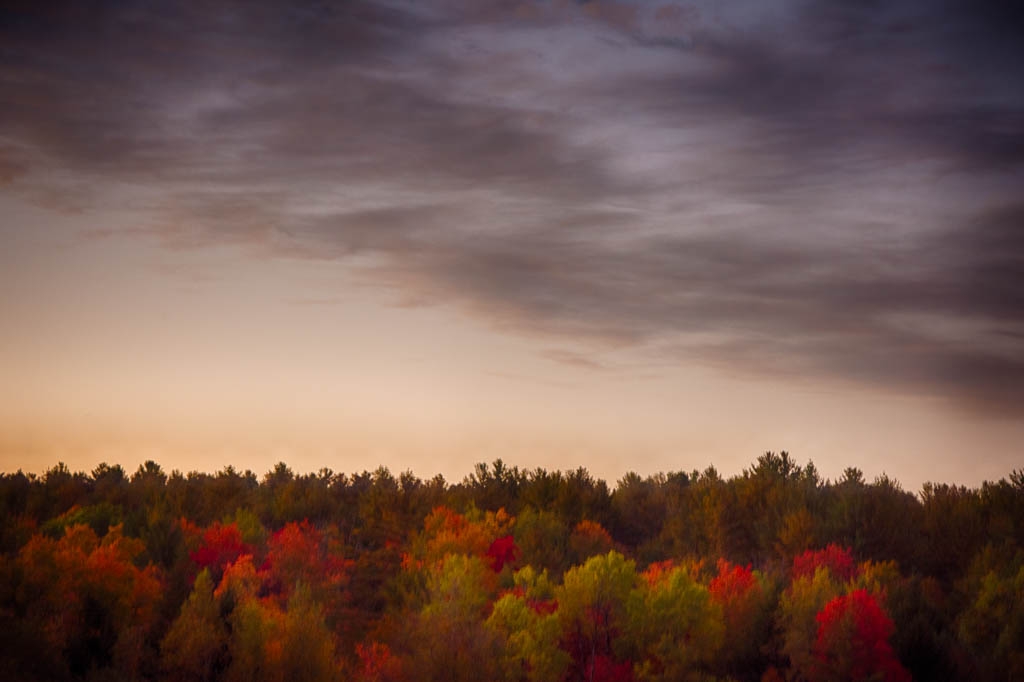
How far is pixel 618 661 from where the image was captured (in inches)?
1496

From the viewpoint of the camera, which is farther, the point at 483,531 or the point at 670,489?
the point at 670,489

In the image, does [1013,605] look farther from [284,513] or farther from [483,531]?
[284,513]

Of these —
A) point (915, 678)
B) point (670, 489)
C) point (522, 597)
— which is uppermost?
point (670, 489)

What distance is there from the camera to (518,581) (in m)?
45.6

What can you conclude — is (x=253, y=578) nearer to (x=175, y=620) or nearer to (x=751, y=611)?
(x=175, y=620)

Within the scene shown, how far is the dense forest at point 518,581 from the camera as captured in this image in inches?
1435

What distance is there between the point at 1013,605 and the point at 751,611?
33.1ft

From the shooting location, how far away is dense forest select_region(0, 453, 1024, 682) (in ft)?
120

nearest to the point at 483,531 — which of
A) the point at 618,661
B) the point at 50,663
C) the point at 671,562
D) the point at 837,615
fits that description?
the point at 671,562

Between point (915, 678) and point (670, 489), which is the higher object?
point (670, 489)

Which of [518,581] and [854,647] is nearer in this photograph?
[854,647]

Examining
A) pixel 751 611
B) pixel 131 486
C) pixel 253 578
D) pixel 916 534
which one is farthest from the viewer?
pixel 131 486

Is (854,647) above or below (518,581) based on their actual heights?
below

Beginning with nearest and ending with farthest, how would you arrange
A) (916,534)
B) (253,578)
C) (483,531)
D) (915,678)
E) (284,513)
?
(915,678)
(253,578)
(916,534)
(483,531)
(284,513)
